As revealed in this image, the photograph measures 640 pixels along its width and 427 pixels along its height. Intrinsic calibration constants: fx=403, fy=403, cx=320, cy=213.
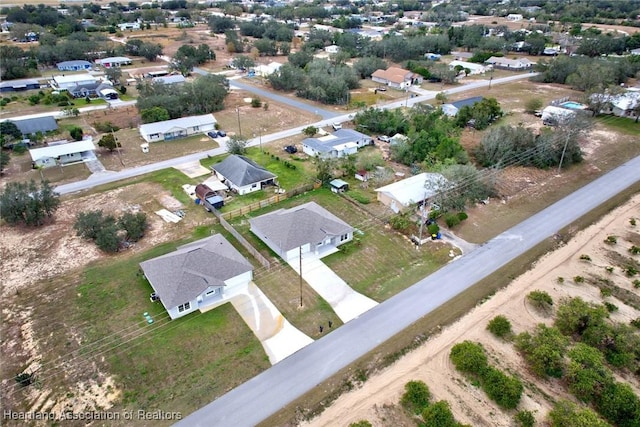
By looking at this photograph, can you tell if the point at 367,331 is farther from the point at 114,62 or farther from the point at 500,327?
the point at 114,62

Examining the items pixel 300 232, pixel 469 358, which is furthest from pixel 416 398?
pixel 300 232

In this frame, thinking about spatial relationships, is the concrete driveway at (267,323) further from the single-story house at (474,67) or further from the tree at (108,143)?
the single-story house at (474,67)

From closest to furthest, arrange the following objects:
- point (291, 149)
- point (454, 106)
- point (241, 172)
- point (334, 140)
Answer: point (241, 172) < point (334, 140) < point (291, 149) < point (454, 106)

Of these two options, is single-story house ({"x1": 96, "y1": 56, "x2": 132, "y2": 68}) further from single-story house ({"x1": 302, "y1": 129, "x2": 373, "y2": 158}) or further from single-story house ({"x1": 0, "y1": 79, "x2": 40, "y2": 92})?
single-story house ({"x1": 302, "y1": 129, "x2": 373, "y2": 158})

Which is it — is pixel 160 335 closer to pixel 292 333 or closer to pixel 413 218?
pixel 292 333

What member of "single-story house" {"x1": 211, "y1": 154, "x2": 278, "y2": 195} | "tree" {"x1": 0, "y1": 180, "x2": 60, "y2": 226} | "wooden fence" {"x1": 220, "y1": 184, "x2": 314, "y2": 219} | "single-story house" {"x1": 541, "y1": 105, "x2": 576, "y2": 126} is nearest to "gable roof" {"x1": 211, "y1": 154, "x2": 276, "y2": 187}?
"single-story house" {"x1": 211, "y1": 154, "x2": 278, "y2": 195}
